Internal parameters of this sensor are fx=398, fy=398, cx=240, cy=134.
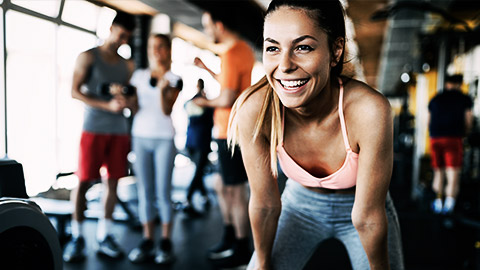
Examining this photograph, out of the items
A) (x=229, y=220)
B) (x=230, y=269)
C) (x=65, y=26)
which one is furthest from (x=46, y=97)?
(x=230, y=269)

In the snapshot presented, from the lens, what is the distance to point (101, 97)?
2.21 m

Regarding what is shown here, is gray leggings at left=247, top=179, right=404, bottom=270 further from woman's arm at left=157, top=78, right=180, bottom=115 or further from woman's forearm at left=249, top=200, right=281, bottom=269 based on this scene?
woman's arm at left=157, top=78, right=180, bottom=115

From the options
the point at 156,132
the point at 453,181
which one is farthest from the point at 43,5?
the point at 453,181

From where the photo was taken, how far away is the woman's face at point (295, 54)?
80 cm

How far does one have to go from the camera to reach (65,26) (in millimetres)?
3871

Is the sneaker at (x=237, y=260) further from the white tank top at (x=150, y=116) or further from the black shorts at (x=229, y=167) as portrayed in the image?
the white tank top at (x=150, y=116)

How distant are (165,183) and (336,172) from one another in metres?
1.31

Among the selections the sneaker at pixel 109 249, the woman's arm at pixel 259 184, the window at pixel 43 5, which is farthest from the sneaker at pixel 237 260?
the window at pixel 43 5

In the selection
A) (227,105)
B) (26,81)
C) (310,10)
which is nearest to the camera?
(310,10)

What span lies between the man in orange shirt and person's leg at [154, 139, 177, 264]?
0.86 ft

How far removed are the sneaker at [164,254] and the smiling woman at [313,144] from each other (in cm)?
118

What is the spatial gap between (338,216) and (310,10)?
566 millimetres

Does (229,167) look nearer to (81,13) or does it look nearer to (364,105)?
(364,105)

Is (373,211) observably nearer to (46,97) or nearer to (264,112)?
(264,112)
